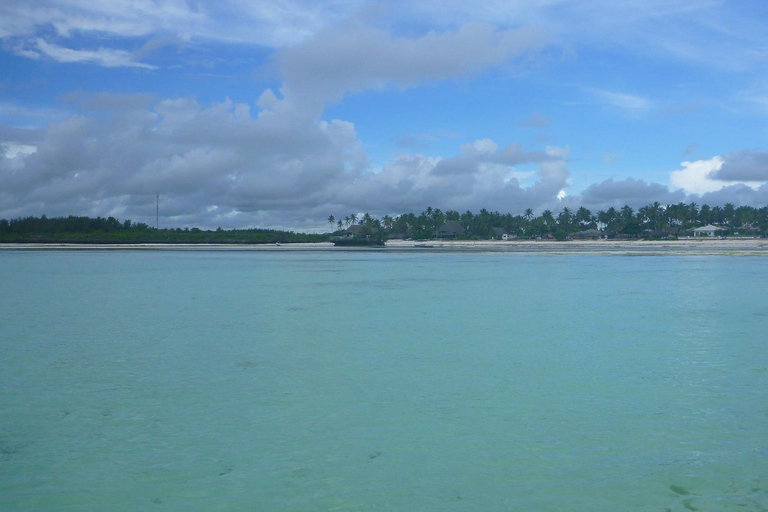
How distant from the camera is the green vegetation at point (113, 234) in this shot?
10262 centimetres

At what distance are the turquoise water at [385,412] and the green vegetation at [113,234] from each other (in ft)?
305

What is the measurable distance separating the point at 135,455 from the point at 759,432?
6.63m

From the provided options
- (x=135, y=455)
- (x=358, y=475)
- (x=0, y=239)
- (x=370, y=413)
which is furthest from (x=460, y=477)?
(x=0, y=239)

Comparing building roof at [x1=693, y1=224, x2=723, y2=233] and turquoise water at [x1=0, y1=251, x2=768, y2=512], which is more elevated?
building roof at [x1=693, y1=224, x2=723, y2=233]

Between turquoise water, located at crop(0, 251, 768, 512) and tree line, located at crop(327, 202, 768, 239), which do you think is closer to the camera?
turquoise water, located at crop(0, 251, 768, 512)

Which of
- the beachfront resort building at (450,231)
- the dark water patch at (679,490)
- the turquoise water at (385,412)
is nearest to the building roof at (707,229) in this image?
the beachfront resort building at (450,231)

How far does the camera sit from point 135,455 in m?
6.03

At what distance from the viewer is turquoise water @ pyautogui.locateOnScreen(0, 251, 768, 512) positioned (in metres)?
5.23

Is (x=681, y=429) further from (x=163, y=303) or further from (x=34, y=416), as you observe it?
(x=163, y=303)

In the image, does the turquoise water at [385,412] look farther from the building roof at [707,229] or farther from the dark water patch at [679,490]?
the building roof at [707,229]

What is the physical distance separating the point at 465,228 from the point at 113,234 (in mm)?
67461

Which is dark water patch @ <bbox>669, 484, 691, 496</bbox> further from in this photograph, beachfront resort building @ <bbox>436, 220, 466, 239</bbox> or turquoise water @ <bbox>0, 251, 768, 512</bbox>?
beachfront resort building @ <bbox>436, 220, 466, 239</bbox>

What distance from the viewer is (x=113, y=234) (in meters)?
103

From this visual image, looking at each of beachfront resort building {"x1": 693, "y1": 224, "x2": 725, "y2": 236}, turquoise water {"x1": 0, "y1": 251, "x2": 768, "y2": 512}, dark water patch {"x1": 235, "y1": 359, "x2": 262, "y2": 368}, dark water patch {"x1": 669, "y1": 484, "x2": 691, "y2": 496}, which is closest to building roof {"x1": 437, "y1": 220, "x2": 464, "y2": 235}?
beachfront resort building {"x1": 693, "y1": 224, "x2": 725, "y2": 236}
